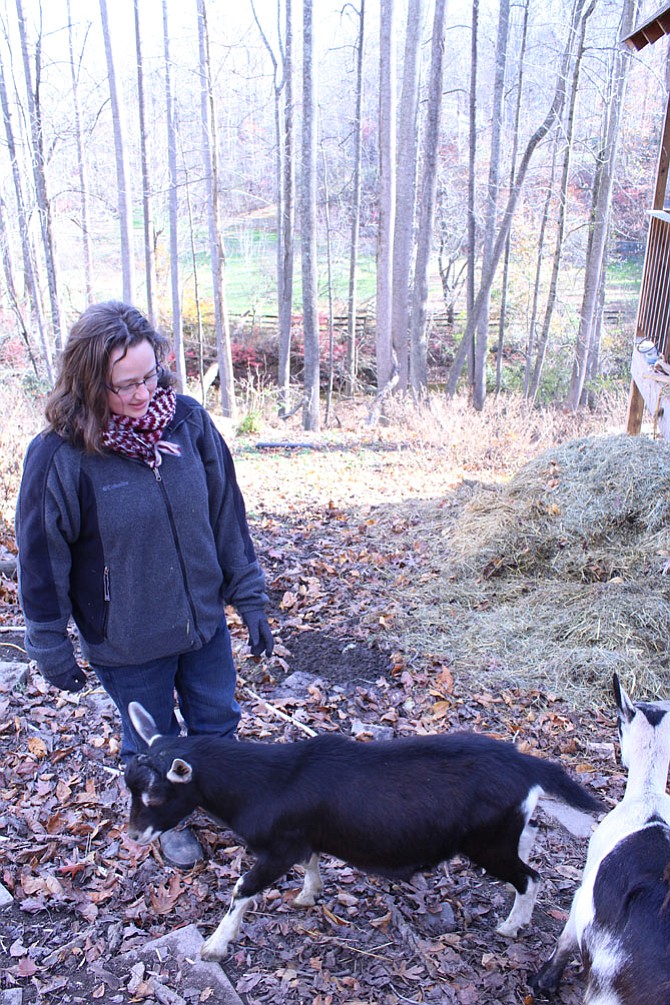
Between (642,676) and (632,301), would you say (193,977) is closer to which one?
(642,676)

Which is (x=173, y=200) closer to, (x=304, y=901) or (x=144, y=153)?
(x=144, y=153)

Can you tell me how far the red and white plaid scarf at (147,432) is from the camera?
2.93 meters

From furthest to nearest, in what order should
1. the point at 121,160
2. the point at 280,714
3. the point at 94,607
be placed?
the point at 121,160
the point at 280,714
the point at 94,607

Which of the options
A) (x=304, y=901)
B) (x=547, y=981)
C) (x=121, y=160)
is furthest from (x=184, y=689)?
(x=121, y=160)

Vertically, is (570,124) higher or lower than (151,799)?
higher

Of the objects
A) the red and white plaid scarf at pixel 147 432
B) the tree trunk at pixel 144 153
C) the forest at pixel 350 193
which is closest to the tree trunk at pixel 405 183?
the forest at pixel 350 193

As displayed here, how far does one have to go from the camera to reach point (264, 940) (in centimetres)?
316

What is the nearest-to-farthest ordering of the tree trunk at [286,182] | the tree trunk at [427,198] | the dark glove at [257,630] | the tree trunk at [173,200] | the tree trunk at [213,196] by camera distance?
the dark glove at [257,630]
the tree trunk at [427,198]
the tree trunk at [213,196]
the tree trunk at [173,200]
the tree trunk at [286,182]

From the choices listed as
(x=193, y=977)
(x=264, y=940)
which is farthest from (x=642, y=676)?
(x=193, y=977)

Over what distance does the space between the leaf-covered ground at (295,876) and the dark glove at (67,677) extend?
0.97 m

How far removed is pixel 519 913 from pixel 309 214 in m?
16.1

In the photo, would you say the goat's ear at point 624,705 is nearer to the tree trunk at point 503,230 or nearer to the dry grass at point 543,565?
the dry grass at point 543,565

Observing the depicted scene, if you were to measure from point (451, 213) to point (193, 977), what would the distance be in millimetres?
30017

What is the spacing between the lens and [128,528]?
3.00 m
